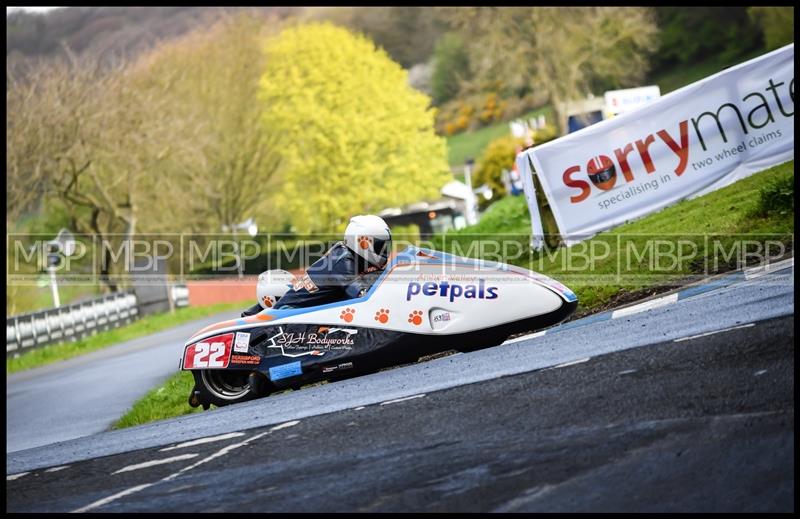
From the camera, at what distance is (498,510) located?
4.98 metres

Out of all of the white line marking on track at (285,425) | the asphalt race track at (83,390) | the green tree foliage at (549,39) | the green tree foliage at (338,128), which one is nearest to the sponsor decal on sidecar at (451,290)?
the white line marking on track at (285,425)

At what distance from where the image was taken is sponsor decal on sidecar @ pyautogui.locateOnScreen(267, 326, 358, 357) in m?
9.94

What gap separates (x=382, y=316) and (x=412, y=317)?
0.27m

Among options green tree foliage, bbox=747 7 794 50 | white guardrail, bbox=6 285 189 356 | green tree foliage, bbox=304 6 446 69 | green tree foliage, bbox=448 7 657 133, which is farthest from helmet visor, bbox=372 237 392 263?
green tree foliage, bbox=304 6 446 69

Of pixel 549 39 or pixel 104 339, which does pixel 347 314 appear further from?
pixel 549 39

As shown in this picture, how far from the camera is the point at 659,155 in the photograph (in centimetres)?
1722

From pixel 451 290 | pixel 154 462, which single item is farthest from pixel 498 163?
pixel 154 462

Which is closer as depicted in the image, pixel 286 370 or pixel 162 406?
pixel 286 370

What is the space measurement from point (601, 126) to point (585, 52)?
2052 inches

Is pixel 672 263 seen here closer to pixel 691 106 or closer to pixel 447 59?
pixel 691 106

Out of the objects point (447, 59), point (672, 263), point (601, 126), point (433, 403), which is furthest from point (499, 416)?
point (447, 59)

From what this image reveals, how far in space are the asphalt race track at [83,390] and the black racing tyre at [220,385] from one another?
7.12 feet

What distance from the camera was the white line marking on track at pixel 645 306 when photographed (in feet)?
34.1

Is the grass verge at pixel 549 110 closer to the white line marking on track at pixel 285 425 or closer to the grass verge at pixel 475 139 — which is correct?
the grass verge at pixel 475 139
